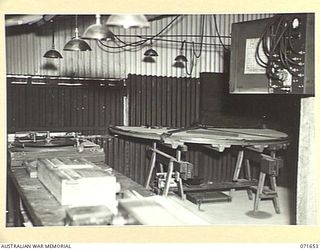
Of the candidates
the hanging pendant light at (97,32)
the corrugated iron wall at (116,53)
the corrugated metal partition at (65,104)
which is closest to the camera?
the hanging pendant light at (97,32)

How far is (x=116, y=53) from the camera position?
227 inches

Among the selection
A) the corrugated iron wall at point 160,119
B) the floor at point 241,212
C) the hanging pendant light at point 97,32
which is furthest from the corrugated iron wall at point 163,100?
the hanging pendant light at point 97,32

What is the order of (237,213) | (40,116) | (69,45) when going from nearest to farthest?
(69,45) < (237,213) < (40,116)

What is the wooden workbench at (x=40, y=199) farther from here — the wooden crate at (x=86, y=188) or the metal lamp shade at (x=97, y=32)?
the metal lamp shade at (x=97, y=32)

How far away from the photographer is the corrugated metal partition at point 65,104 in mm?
5215

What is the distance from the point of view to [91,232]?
1941 millimetres

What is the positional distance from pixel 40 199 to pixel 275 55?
1412 millimetres

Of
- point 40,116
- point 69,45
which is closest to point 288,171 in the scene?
point 40,116

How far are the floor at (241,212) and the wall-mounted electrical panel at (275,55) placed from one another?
1754 mm

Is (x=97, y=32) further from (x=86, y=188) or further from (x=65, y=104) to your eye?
(x=65, y=104)

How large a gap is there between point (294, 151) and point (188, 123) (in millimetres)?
1508

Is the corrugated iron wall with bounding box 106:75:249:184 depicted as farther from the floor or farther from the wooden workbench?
the wooden workbench

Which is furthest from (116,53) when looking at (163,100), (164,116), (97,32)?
(97,32)
